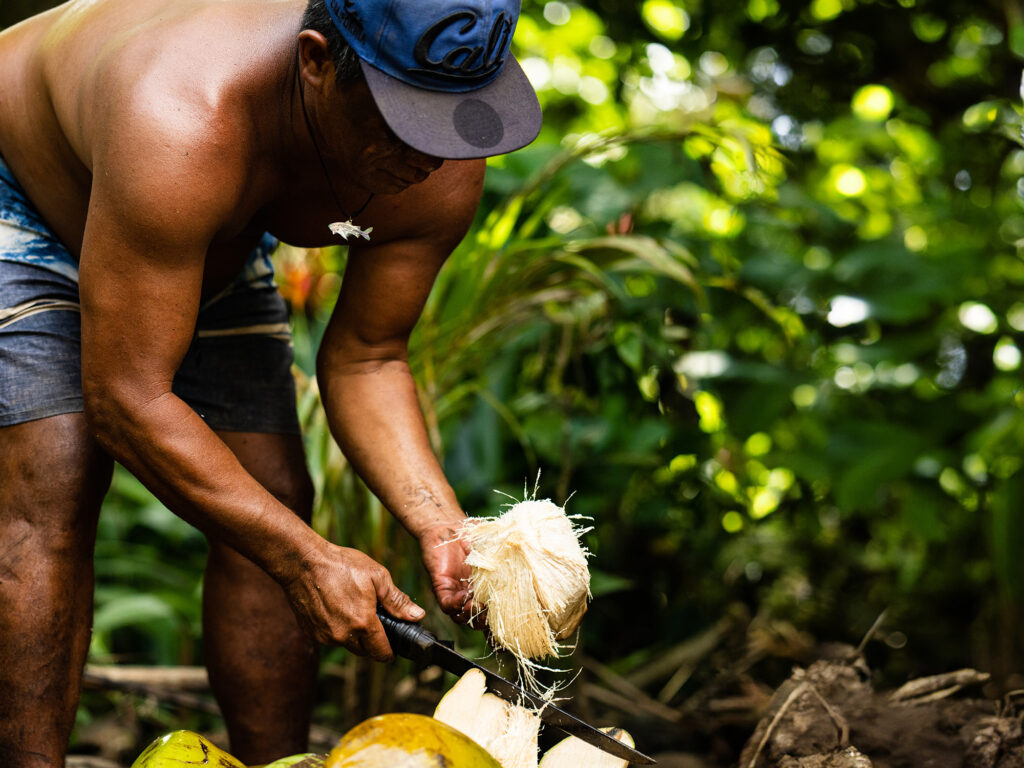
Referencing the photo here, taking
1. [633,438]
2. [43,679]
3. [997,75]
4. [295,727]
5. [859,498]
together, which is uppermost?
[43,679]

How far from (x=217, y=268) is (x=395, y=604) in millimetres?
758

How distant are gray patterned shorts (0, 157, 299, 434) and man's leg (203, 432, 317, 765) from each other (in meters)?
0.09

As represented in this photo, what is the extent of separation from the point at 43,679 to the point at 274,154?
3.21ft

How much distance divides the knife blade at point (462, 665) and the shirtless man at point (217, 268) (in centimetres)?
3

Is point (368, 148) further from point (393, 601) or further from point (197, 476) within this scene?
point (393, 601)

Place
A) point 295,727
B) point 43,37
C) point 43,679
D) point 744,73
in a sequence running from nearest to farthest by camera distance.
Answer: point 43,679 < point 43,37 < point 295,727 < point 744,73

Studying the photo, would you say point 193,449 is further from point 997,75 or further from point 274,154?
point 997,75

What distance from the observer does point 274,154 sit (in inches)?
62.9

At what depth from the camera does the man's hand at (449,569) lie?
173 cm

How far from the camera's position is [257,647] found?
1.96 metres

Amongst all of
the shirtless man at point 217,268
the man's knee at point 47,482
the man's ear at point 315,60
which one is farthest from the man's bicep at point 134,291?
the man's ear at point 315,60

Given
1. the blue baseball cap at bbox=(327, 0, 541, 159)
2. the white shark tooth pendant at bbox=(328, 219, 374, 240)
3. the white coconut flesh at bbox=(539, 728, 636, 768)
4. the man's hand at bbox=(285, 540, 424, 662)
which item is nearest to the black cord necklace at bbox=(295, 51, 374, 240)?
the white shark tooth pendant at bbox=(328, 219, 374, 240)

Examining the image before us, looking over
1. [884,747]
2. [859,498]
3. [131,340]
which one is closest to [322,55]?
[131,340]

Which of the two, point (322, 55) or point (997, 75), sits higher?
point (322, 55)
